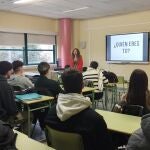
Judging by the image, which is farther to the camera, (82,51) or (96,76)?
(82,51)

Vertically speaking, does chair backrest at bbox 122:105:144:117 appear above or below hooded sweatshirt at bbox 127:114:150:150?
below

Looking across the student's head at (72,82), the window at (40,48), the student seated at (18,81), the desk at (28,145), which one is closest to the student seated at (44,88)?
the student seated at (18,81)

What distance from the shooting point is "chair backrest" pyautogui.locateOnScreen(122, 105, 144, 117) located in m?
2.46

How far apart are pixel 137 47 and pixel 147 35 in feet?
1.58

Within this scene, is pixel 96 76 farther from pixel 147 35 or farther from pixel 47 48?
pixel 47 48

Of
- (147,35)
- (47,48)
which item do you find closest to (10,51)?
(47,48)

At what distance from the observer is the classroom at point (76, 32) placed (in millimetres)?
6277

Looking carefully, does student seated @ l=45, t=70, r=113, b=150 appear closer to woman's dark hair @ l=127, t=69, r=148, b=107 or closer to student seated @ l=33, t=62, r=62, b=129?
woman's dark hair @ l=127, t=69, r=148, b=107

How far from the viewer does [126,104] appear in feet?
8.61

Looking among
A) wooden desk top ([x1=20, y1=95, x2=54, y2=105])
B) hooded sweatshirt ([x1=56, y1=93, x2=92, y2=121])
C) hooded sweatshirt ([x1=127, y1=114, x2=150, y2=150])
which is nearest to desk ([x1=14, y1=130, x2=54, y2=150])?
hooded sweatshirt ([x1=56, y1=93, x2=92, y2=121])

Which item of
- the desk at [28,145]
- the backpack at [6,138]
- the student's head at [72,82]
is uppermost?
the student's head at [72,82]

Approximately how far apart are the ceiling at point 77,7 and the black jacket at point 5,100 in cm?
332

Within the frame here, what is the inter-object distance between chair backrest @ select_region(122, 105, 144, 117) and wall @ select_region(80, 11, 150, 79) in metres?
4.79

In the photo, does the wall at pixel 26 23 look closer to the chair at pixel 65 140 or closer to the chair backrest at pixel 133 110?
the chair backrest at pixel 133 110
